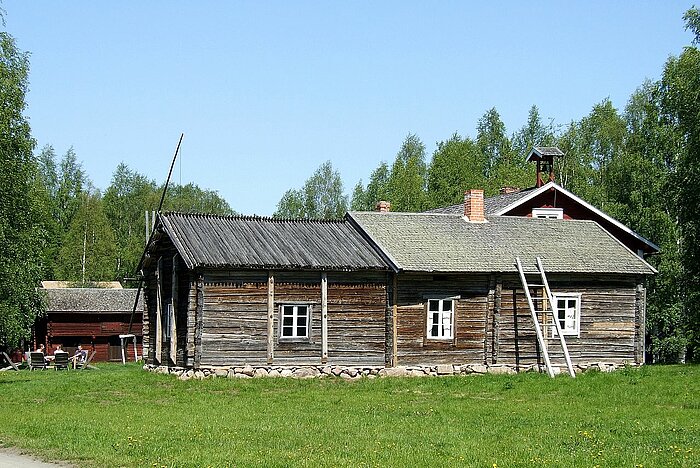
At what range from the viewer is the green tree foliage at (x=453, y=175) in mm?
63469

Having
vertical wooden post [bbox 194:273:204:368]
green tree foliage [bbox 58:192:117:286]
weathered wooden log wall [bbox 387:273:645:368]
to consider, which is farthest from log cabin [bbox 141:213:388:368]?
green tree foliage [bbox 58:192:117:286]

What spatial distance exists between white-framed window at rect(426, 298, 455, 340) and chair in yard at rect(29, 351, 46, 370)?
1627 centimetres

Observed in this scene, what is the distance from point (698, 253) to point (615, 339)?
4745 mm

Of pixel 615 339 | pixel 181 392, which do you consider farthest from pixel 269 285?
pixel 615 339

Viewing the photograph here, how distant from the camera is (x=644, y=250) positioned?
40188 millimetres

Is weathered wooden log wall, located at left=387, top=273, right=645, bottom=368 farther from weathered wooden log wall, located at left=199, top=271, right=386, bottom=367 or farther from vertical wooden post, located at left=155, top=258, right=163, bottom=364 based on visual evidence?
vertical wooden post, located at left=155, top=258, right=163, bottom=364

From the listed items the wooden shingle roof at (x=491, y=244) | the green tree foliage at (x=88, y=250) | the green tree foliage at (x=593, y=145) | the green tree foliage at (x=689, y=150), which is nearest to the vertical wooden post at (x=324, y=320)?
the wooden shingle roof at (x=491, y=244)

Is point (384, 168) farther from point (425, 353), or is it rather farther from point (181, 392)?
point (181, 392)

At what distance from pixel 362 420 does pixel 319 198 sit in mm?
58606

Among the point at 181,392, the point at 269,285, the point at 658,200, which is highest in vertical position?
the point at 658,200

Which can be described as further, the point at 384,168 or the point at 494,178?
the point at 384,168

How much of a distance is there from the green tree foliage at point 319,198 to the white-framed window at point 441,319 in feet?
146

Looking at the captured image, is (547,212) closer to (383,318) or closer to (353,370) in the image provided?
(383,318)

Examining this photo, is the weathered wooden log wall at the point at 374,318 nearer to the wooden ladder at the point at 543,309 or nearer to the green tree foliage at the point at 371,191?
the wooden ladder at the point at 543,309
